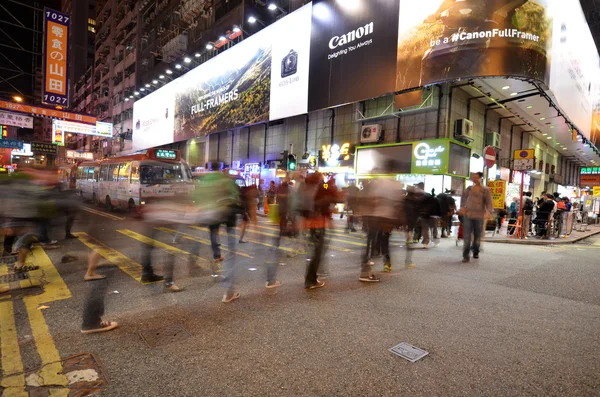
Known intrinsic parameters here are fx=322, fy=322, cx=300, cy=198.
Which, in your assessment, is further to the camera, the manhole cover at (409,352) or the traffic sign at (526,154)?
the traffic sign at (526,154)

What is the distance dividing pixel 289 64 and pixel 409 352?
22.4 metres

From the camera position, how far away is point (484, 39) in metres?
13.9

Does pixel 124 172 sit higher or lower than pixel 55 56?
lower

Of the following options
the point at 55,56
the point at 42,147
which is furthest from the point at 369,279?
the point at 42,147

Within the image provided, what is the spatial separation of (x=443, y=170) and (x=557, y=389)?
14.9 metres

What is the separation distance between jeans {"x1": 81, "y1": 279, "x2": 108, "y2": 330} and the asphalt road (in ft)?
0.43

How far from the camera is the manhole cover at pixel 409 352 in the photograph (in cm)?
302

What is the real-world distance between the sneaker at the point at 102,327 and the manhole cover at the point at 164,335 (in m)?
0.33

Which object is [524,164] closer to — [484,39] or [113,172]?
[484,39]

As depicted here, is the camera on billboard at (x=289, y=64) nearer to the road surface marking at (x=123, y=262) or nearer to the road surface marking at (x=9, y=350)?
the road surface marking at (x=123, y=262)

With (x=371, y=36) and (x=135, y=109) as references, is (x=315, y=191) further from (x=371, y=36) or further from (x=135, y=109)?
(x=135, y=109)

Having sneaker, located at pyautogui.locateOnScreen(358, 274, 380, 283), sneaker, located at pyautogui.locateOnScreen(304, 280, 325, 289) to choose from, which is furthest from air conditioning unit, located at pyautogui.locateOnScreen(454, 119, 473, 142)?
sneaker, located at pyautogui.locateOnScreen(304, 280, 325, 289)

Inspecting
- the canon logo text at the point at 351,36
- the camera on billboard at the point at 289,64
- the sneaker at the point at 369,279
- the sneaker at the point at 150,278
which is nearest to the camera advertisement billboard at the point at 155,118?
the camera on billboard at the point at 289,64

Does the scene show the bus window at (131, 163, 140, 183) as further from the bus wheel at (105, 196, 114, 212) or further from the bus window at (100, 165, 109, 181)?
the bus window at (100, 165, 109, 181)
